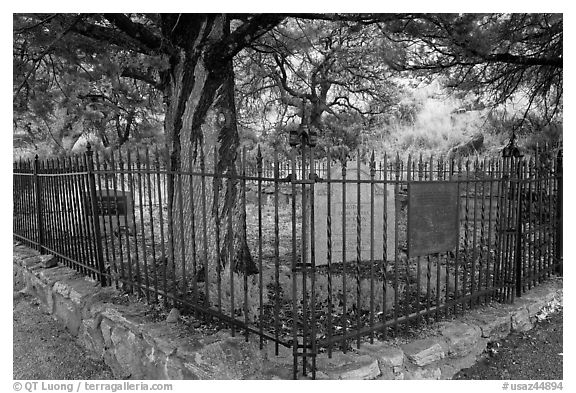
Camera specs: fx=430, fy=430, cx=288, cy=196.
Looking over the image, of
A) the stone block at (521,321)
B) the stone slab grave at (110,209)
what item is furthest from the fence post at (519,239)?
the stone slab grave at (110,209)

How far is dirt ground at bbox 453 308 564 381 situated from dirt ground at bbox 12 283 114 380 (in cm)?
307

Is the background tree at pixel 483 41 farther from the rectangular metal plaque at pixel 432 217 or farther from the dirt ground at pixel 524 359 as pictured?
the dirt ground at pixel 524 359

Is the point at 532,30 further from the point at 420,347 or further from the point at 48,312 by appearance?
the point at 48,312

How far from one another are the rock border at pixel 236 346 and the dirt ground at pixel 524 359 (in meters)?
0.08

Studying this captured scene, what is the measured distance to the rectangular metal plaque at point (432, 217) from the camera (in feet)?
11.5

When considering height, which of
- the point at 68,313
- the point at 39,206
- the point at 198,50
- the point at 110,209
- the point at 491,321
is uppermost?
the point at 198,50

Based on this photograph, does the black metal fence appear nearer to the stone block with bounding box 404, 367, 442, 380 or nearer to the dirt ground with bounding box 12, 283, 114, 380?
the stone block with bounding box 404, 367, 442, 380

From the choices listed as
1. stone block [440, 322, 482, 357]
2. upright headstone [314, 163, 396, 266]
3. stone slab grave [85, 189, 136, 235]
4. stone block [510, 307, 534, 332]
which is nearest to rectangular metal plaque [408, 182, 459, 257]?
stone block [440, 322, 482, 357]

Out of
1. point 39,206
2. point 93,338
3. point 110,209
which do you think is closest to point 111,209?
point 39,206

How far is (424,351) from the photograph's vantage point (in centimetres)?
308

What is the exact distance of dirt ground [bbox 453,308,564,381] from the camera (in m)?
3.42

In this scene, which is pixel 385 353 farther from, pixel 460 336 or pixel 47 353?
pixel 47 353

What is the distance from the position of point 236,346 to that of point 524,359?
2.46 m

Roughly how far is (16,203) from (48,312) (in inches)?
111
